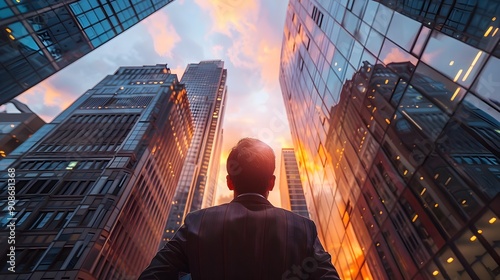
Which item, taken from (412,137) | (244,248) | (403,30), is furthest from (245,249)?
(403,30)

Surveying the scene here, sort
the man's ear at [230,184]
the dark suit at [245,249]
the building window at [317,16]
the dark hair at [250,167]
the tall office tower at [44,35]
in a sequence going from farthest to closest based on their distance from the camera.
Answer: the building window at [317,16] → the tall office tower at [44,35] → the man's ear at [230,184] → the dark hair at [250,167] → the dark suit at [245,249]

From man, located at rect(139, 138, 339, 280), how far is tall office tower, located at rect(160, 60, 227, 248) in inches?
4426

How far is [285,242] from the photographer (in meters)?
1.95

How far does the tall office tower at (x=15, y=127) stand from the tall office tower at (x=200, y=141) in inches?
2640

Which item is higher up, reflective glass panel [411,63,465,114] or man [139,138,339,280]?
reflective glass panel [411,63,465,114]

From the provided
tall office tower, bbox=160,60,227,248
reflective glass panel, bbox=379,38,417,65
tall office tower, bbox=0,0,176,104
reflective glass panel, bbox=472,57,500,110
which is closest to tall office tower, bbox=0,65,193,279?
tall office tower, bbox=0,0,176,104

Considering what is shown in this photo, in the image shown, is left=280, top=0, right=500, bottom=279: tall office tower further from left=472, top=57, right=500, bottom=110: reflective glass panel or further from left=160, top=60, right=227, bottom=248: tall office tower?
left=160, top=60, right=227, bottom=248: tall office tower

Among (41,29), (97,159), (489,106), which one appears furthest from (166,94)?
(489,106)

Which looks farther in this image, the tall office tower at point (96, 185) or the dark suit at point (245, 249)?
the tall office tower at point (96, 185)

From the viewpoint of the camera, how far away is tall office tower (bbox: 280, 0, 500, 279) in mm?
6371

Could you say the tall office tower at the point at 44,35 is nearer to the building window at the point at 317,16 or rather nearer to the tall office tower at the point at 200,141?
the building window at the point at 317,16

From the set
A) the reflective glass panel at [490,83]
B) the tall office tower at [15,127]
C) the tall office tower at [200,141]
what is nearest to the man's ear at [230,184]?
the reflective glass panel at [490,83]

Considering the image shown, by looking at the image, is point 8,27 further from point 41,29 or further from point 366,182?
point 366,182

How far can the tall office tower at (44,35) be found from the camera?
17562 millimetres
